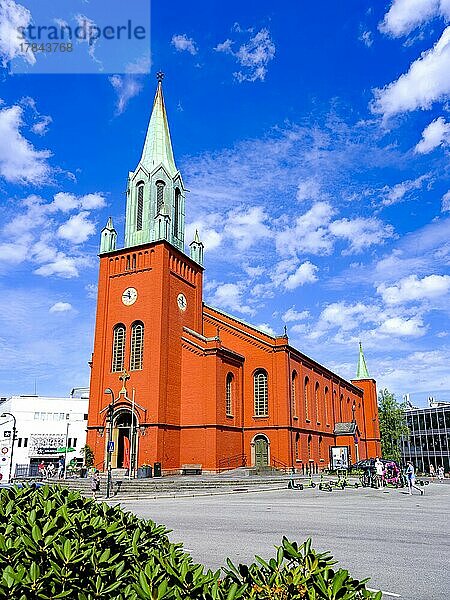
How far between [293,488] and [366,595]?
1311 inches

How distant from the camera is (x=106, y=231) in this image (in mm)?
45375

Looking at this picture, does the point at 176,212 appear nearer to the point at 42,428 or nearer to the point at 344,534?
the point at 344,534

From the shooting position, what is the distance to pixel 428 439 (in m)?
92.4

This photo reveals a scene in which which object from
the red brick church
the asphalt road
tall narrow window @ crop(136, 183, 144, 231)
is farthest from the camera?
tall narrow window @ crop(136, 183, 144, 231)

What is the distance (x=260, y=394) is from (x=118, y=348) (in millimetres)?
12979

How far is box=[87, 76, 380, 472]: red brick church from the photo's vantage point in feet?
130

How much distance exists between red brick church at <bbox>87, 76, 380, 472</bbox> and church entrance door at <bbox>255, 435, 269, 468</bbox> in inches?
3.3

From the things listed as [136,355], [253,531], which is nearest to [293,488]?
[136,355]

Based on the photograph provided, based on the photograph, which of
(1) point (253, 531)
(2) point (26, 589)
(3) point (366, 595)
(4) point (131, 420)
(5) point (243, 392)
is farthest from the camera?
(5) point (243, 392)

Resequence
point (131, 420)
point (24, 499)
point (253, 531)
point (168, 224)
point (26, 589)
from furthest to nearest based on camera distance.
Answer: point (168, 224) → point (131, 420) → point (253, 531) → point (24, 499) → point (26, 589)

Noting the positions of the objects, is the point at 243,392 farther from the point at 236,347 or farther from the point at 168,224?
the point at 168,224

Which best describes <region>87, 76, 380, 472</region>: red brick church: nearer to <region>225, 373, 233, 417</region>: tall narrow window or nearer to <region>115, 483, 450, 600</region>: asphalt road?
<region>225, 373, 233, 417</region>: tall narrow window

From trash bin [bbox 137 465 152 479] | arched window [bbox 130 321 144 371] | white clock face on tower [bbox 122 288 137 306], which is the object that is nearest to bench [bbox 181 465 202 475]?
trash bin [bbox 137 465 152 479]

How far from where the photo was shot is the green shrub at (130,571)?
3506mm
